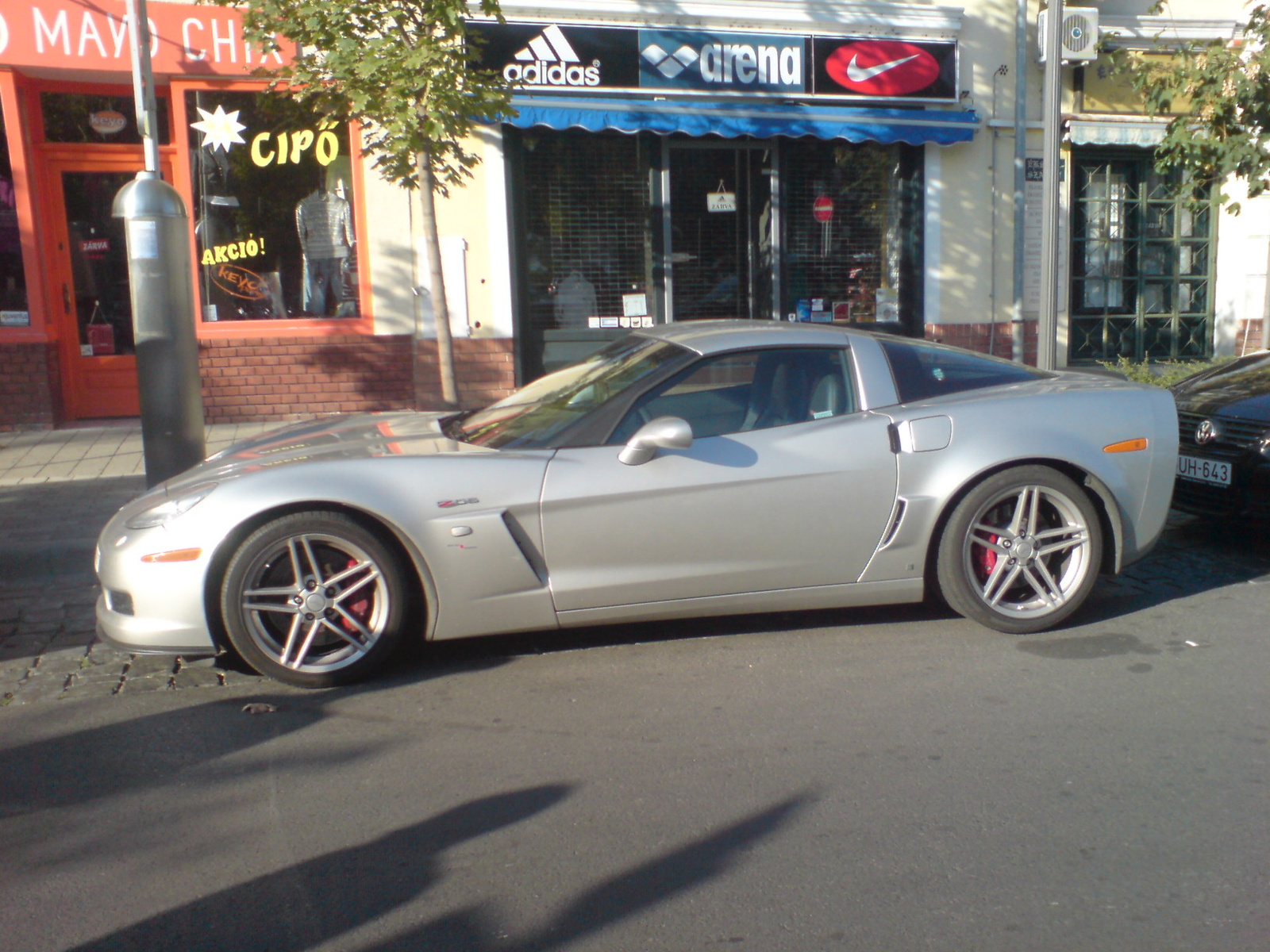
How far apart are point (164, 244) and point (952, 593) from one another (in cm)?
490

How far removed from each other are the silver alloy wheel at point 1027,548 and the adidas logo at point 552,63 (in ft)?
25.4

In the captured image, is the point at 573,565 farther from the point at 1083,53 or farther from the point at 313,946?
the point at 1083,53

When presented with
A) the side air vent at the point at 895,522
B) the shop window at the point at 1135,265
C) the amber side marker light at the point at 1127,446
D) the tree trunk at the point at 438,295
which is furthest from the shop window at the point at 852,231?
the side air vent at the point at 895,522

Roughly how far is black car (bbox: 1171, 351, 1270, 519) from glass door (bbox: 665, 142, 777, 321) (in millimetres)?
6349

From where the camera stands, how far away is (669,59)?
11.7 m

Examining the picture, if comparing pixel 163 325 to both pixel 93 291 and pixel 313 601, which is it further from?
pixel 93 291

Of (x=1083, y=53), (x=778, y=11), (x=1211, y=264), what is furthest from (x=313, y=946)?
(x=1211, y=264)

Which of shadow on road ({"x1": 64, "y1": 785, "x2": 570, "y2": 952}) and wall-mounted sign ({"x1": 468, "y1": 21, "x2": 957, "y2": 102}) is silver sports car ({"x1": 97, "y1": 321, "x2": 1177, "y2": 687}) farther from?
wall-mounted sign ({"x1": 468, "y1": 21, "x2": 957, "y2": 102})

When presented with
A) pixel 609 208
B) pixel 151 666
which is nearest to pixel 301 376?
pixel 609 208

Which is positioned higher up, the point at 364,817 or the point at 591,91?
the point at 591,91

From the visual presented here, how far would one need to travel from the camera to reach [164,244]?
274 inches

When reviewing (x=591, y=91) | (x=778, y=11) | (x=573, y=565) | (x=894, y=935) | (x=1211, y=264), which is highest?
(x=778, y=11)

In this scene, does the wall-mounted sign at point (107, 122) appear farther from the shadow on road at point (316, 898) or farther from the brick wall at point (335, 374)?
the shadow on road at point (316, 898)

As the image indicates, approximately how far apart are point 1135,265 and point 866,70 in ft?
13.7
